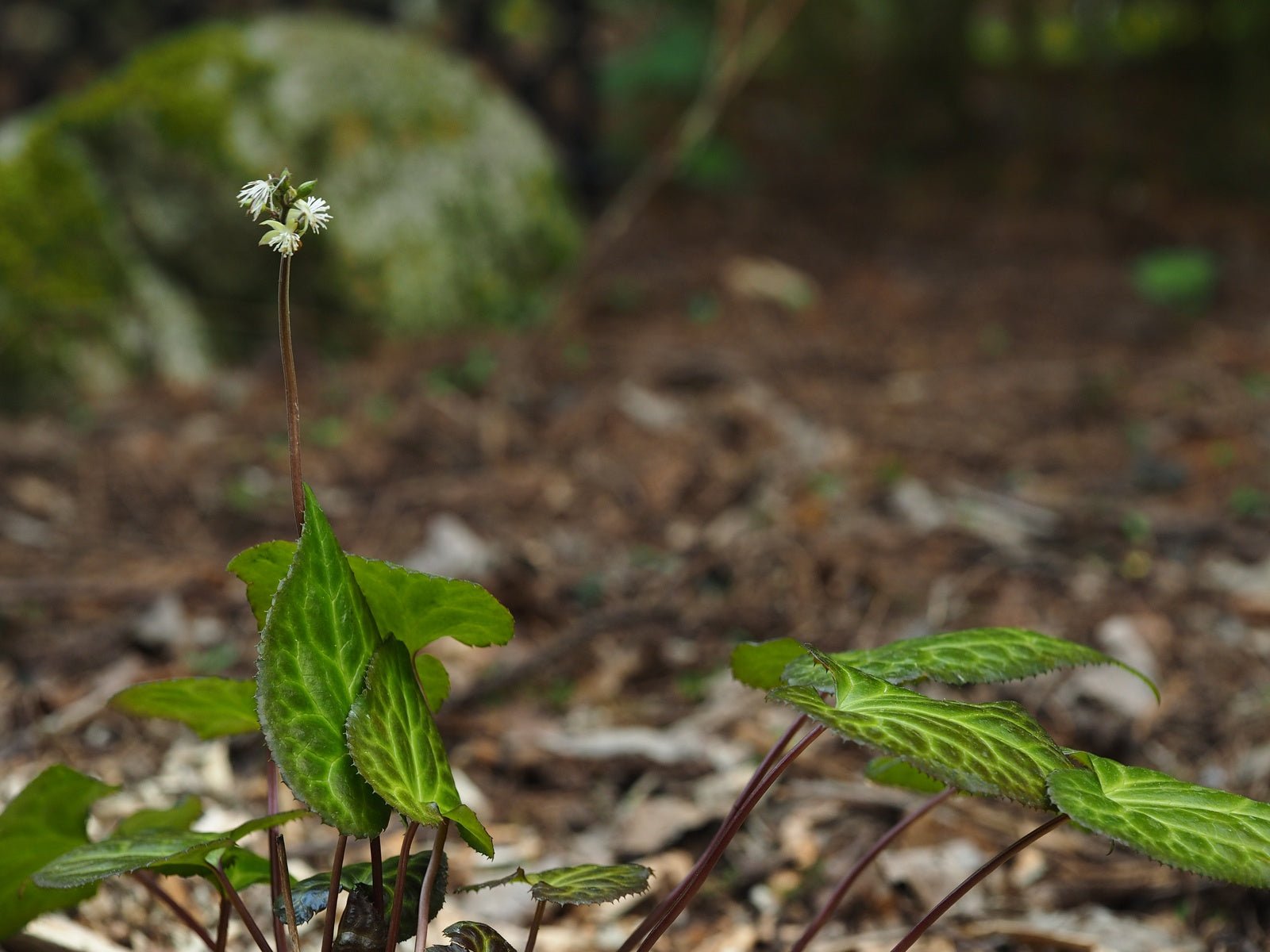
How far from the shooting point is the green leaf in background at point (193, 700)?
1007 mm

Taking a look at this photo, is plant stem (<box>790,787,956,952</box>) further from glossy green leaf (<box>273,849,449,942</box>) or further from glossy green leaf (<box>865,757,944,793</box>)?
glossy green leaf (<box>273,849,449,942</box>)

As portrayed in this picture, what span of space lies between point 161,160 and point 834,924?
3.86 m

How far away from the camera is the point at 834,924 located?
1532mm

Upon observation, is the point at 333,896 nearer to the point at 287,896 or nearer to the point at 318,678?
the point at 287,896

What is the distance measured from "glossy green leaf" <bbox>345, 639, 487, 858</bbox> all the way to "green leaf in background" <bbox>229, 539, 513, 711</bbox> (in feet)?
0.13

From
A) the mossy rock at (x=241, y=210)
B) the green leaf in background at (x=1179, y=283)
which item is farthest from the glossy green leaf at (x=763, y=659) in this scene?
A: the green leaf in background at (x=1179, y=283)

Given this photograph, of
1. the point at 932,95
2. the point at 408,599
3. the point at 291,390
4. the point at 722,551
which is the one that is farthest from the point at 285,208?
the point at 932,95

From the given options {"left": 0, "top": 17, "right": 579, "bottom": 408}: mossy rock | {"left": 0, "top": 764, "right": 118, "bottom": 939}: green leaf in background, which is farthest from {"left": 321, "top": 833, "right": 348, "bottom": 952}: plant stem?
{"left": 0, "top": 17, "right": 579, "bottom": 408}: mossy rock

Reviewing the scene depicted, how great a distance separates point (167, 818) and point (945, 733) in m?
0.77

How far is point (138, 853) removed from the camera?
92 cm

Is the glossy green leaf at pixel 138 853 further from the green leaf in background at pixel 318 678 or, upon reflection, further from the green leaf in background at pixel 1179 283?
the green leaf in background at pixel 1179 283

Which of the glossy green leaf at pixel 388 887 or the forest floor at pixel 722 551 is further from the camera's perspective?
the forest floor at pixel 722 551

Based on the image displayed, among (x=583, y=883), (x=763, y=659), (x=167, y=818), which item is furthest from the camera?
(x=167, y=818)

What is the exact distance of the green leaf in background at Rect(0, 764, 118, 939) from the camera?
1.03 metres
